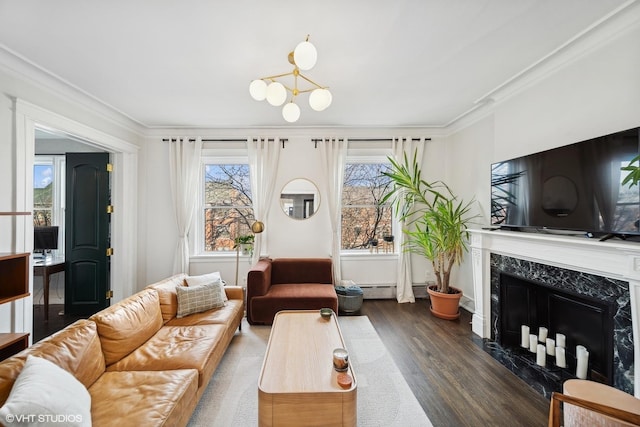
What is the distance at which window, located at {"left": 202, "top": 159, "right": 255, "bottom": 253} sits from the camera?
4.32 m

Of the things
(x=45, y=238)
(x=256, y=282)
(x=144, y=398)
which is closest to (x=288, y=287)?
(x=256, y=282)

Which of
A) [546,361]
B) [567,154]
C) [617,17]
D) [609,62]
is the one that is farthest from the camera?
[546,361]

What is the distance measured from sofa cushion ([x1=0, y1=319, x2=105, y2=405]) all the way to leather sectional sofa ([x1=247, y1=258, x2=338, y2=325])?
1628 millimetres

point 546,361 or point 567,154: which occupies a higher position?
point 567,154

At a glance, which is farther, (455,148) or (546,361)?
(455,148)

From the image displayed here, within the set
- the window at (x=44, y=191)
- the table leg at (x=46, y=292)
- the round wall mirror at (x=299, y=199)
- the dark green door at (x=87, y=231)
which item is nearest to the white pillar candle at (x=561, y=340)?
the round wall mirror at (x=299, y=199)

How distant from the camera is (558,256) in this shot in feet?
7.11

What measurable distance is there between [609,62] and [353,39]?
1858 mm

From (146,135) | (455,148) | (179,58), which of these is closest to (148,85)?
(179,58)

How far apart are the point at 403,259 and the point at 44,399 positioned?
3.90m

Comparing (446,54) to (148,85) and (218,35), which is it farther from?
(148,85)

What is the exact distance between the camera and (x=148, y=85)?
2.76m

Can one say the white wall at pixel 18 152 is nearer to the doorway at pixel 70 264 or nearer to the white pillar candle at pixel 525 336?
the doorway at pixel 70 264

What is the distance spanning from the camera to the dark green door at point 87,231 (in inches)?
145
